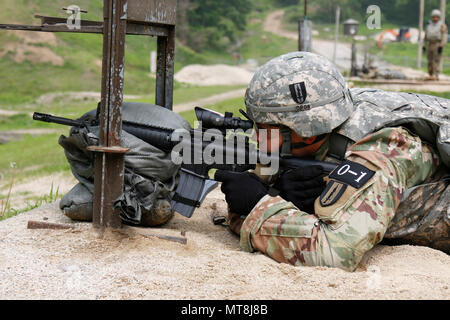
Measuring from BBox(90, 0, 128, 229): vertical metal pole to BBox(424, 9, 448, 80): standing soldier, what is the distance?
15687 mm

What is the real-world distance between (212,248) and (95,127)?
3.56ft

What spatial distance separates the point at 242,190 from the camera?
3371 millimetres

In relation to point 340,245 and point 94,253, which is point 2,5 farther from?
point 340,245

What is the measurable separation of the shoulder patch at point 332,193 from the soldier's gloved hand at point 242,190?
41 centimetres

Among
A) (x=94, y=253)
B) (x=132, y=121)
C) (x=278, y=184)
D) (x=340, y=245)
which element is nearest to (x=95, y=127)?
(x=132, y=121)

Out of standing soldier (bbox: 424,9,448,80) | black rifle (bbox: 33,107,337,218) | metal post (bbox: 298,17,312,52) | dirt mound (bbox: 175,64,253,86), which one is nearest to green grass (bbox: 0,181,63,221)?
black rifle (bbox: 33,107,337,218)

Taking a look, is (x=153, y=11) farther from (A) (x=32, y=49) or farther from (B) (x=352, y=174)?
(A) (x=32, y=49)

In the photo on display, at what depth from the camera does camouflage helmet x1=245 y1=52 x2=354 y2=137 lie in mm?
3344

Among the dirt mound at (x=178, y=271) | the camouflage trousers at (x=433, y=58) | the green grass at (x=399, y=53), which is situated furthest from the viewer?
the green grass at (x=399, y=53)

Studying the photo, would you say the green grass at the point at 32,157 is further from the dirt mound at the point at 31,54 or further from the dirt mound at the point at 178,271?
the dirt mound at the point at 31,54

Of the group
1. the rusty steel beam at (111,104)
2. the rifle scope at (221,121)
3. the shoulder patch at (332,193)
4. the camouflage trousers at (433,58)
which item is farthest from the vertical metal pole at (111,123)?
the camouflage trousers at (433,58)

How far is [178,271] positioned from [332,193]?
91 centimetres

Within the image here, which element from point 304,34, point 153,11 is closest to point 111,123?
point 153,11

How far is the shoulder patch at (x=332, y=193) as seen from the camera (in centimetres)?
300
